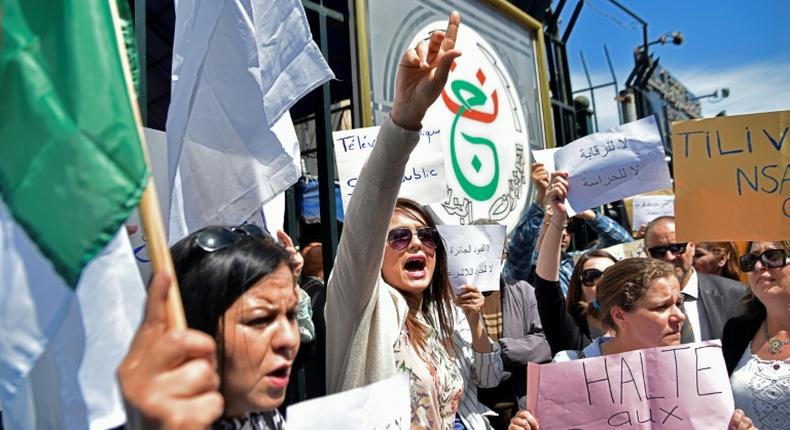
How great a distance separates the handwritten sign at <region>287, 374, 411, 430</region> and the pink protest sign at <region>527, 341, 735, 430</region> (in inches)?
19.7

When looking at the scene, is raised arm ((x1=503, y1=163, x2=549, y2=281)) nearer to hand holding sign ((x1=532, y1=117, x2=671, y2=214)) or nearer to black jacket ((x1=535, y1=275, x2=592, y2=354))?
hand holding sign ((x1=532, y1=117, x2=671, y2=214))

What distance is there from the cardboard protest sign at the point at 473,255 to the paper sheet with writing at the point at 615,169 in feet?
1.64

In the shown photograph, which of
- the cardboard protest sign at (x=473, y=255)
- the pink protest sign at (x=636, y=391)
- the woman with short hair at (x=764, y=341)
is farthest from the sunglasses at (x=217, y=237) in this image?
the woman with short hair at (x=764, y=341)

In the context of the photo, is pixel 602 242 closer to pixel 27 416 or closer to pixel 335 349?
pixel 335 349

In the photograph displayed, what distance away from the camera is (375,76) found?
3074mm

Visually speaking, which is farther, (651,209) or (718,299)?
(651,209)

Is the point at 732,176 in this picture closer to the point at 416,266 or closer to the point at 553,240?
the point at 553,240

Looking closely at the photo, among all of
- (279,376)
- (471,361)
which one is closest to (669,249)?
(471,361)

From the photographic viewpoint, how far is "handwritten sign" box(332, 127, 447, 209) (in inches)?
93.4

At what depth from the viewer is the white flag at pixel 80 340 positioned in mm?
885

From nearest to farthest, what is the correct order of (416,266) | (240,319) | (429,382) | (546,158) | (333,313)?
1. (240,319)
2. (333,313)
3. (429,382)
4. (416,266)
5. (546,158)

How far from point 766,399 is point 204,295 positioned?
174cm

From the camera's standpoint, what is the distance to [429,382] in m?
1.59

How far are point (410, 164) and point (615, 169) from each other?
0.94m
